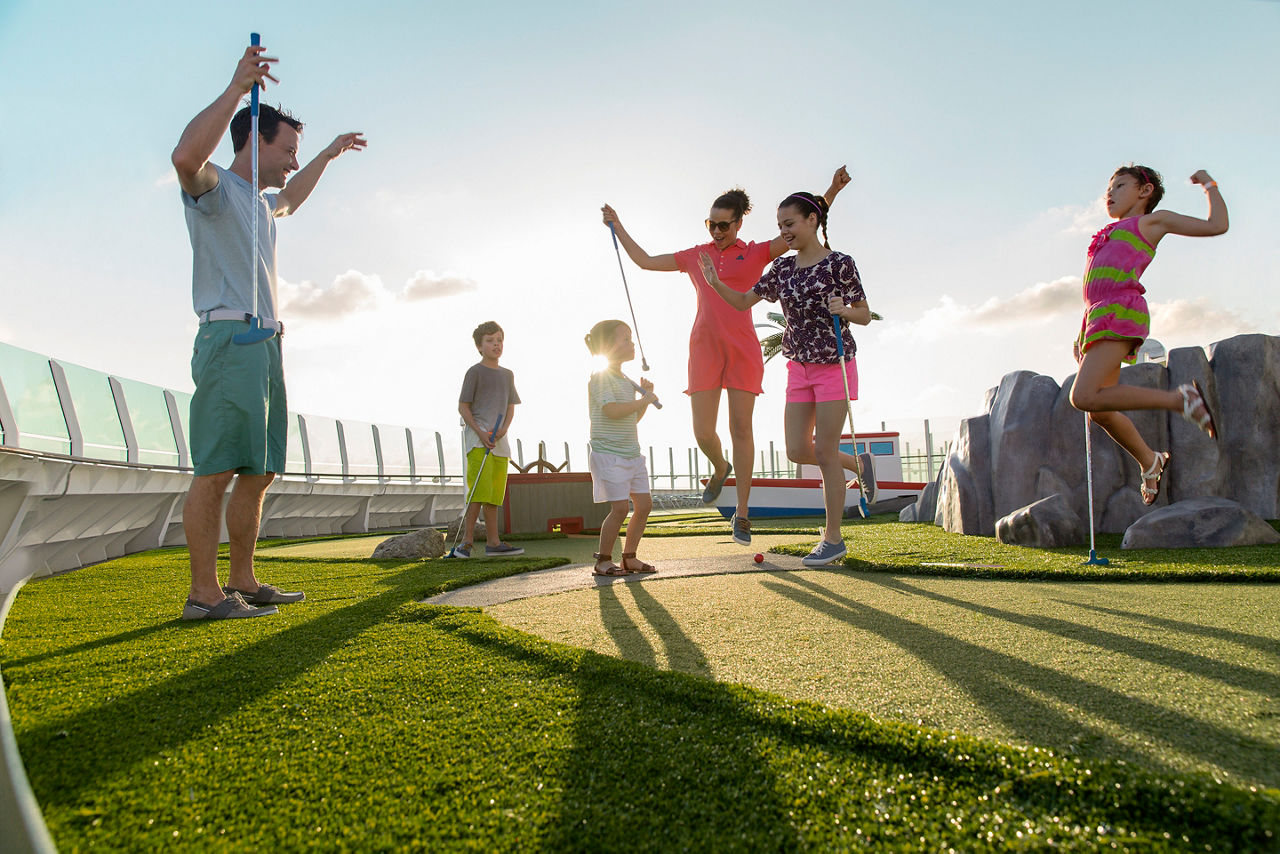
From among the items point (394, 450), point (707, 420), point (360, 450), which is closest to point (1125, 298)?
point (707, 420)

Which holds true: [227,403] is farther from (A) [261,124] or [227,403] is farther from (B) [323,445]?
(B) [323,445]

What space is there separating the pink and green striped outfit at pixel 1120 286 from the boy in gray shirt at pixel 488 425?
4135 millimetres

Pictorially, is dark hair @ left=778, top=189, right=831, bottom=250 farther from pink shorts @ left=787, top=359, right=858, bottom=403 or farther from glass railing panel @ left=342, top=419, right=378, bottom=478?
glass railing panel @ left=342, top=419, right=378, bottom=478

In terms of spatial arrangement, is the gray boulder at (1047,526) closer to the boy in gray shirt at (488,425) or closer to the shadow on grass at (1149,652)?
the shadow on grass at (1149,652)

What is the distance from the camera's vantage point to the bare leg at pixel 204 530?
98.9 inches

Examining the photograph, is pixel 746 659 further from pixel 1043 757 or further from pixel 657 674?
pixel 1043 757

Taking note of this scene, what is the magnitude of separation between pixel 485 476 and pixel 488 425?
457 millimetres

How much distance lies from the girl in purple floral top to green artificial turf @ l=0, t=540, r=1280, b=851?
2.42 metres

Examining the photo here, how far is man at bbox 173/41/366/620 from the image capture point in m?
2.49

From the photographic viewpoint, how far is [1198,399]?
3.23m

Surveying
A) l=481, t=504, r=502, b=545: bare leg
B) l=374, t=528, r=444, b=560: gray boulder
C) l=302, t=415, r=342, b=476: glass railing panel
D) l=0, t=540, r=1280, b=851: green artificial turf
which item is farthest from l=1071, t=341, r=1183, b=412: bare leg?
l=302, t=415, r=342, b=476: glass railing panel

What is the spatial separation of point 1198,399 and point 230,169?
14.7ft

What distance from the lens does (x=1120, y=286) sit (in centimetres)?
329

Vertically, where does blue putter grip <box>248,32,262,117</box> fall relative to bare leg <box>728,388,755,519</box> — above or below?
above
